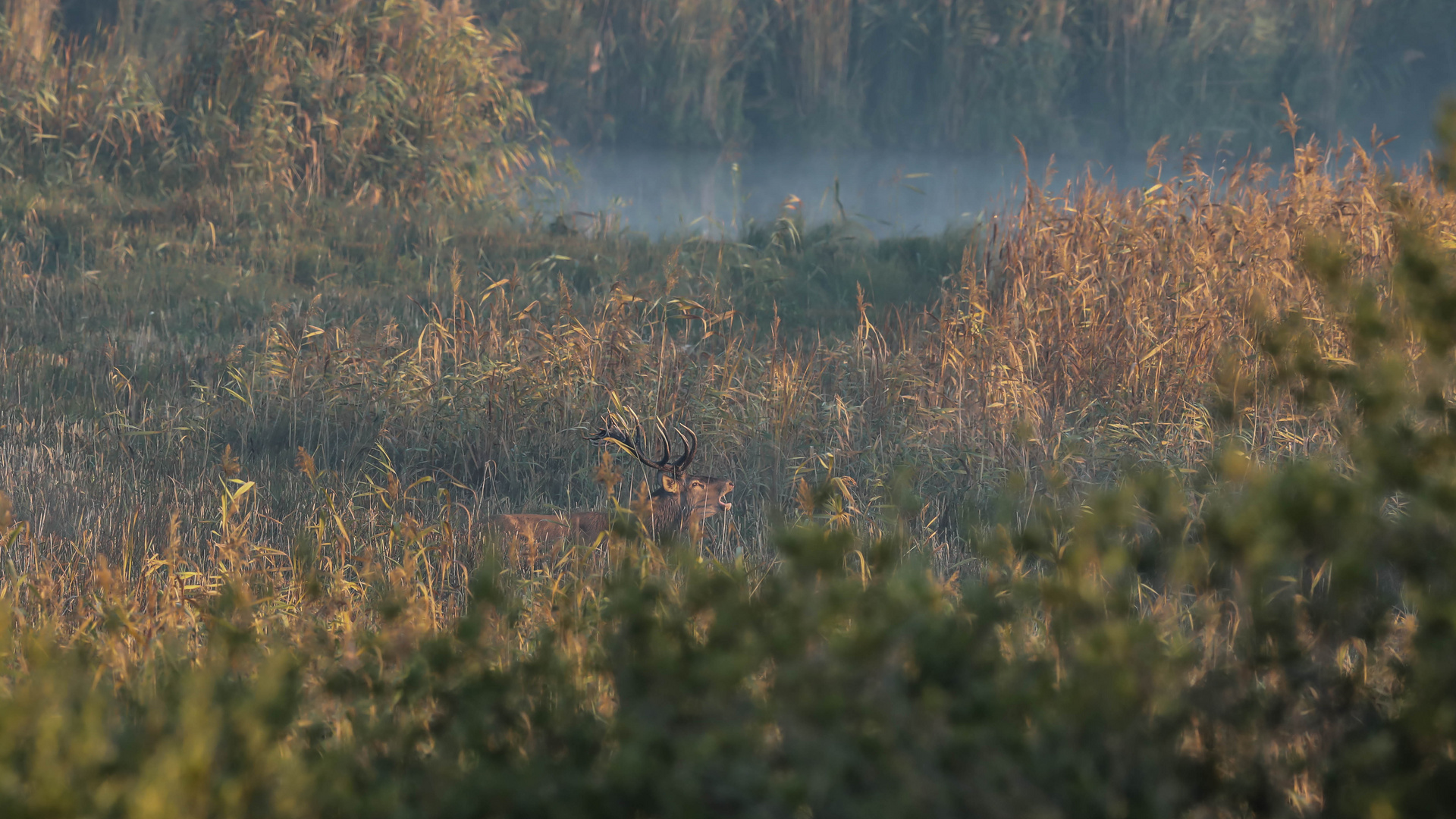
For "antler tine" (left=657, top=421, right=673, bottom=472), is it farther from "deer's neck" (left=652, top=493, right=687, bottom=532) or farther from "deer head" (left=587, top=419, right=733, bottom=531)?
"deer's neck" (left=652, top=493, right=687, bottom=532)

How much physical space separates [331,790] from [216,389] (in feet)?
17.9

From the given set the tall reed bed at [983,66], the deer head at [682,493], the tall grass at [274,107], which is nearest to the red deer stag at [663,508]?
the deer head at [682,493]

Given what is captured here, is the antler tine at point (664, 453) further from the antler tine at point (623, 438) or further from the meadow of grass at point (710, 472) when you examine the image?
the meadow of grass at point (710, 472)

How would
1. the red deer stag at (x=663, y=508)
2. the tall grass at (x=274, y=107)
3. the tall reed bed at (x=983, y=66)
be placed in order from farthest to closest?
the tall reed bed at (x=983, y=66)
the tall grass at (x=274, y=107)
the red deer stag at (x=663, y=508)

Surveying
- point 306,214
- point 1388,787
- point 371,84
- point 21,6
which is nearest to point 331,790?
point 1388,787

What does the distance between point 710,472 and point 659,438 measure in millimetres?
355

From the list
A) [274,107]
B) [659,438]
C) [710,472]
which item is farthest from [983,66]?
[659,438]

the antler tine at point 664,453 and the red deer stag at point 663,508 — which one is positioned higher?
the antler tine at point 664,453

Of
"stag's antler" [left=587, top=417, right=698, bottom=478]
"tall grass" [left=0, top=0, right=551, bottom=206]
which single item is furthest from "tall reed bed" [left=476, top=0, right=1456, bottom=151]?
"stag's antler" [left=587, top=417, right=698, bottom=478]

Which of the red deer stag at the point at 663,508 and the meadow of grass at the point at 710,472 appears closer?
the meadow of grass at the point at 710,472

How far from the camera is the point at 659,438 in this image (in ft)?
17.7

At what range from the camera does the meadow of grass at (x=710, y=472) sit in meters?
1.70

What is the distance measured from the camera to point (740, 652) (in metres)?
1.73

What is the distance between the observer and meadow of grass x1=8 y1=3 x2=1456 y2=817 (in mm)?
1700
